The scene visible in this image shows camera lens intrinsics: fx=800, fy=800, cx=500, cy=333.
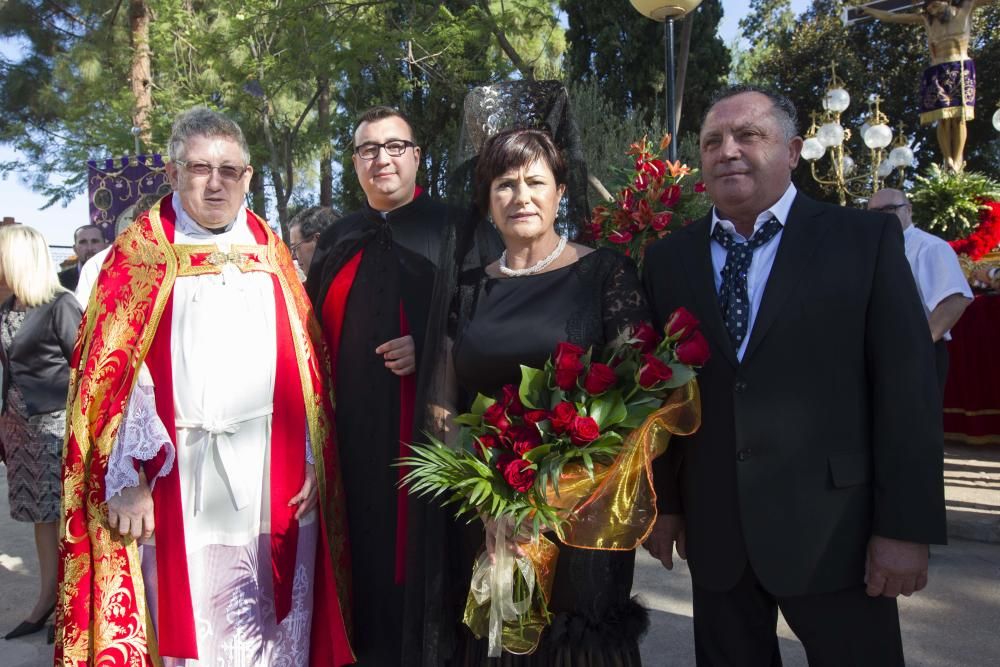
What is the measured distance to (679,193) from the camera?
356cm

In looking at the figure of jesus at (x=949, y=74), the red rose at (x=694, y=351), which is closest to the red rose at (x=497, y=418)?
the red rose at (x=694, y=351)

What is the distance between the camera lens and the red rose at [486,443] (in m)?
2.21

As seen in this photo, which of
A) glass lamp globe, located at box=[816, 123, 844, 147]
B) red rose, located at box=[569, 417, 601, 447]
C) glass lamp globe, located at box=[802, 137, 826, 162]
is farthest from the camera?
glass lamp globe, located at box=[802, 137, 826, 162]

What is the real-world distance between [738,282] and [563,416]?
672 millimetres

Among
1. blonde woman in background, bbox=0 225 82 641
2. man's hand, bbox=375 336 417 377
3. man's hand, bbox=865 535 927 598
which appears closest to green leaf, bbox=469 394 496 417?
man's hand, bbox=375 336 417 377

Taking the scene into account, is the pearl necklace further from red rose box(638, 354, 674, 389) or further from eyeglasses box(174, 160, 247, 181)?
eyeglasses box(174, 160, 247, 181)

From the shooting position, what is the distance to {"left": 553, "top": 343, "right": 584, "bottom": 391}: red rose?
7.06ft

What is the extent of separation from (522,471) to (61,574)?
6.49ft

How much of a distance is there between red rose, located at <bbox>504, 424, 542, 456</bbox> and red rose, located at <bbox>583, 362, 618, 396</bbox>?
0.62 feet

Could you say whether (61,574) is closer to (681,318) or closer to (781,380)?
(681,318)

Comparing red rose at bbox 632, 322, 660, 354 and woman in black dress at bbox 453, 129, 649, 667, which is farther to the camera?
woman in black dress at bbox 453, 129, 649, 667

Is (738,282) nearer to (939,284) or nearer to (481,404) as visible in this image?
(481,404)

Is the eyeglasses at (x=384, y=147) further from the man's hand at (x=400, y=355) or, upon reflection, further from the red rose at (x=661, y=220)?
the red rose at (x=661, y=220)

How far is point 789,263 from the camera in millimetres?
2234
